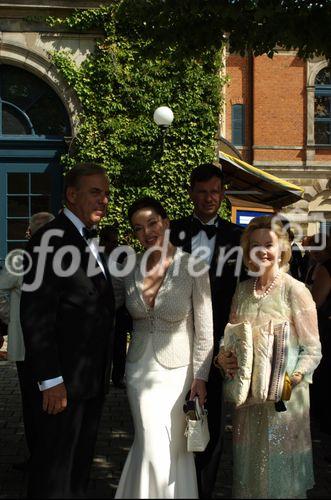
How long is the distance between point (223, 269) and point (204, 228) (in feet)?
1.15

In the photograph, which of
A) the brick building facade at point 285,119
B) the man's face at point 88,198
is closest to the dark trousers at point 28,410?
the man's face at point 88,198

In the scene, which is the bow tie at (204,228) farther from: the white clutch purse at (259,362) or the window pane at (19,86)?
the window pane at (19,86)

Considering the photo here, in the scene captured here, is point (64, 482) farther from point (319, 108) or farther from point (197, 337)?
point (319, 108)

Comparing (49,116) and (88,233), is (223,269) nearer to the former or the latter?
(88,233)

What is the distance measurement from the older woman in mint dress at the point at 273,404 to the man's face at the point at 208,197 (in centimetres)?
73

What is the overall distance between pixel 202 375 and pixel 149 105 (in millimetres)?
9092

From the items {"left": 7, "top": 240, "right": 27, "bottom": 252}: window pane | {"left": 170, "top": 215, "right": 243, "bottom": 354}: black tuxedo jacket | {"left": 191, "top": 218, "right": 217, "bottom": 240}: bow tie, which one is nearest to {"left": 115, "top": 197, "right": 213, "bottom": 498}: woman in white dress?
{"left": 170, "top": 215, "right": 243, "bottom": 354}: black tuxedo jacket

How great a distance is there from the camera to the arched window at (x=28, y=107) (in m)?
12.5

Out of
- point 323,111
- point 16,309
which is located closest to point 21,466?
point 16,309

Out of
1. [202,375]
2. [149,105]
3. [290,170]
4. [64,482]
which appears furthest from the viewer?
[290,170]

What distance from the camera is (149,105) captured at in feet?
39.9

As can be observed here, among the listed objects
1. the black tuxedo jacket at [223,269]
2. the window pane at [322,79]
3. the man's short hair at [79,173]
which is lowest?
the black tuxedo jacket at [223,269]

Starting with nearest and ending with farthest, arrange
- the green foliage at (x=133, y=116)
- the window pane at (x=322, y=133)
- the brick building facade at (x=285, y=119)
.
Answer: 1. the green foliage at (x=133, y=116)
2. the brick building facade at (x=285, y=119)
3. the window pane at (x=322, y=133)

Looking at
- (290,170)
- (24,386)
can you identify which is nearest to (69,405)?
(24,386)
